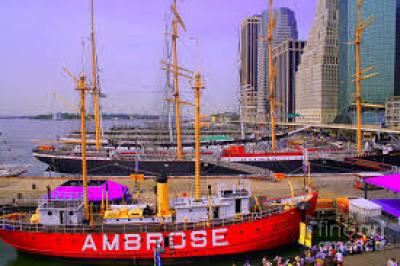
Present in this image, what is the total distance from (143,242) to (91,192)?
744 cm

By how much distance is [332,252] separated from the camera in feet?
60.0

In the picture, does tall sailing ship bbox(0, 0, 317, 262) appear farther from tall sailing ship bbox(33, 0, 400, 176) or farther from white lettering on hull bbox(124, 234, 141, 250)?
tall sailing ship bbox(33, 0, 400, 176)

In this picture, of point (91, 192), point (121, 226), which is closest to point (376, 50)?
point (91, 192)

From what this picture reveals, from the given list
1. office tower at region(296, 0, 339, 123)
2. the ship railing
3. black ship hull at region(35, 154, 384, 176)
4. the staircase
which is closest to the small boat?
black ship hull at region(35, 154, 384, 176)

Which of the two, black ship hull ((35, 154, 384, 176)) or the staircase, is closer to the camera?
the staircase

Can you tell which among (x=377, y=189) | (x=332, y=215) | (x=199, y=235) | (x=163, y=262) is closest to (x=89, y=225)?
(x=163, y=262)

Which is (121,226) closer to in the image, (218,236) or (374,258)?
(218,236)

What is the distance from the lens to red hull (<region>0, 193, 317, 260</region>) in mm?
19969

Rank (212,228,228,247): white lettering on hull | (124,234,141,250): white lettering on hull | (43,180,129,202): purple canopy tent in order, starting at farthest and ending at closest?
(43,180,129,202): purple canopy tent, (212,228,228,247): white lettering on hull, (124,234,141,250): white lettering on hull

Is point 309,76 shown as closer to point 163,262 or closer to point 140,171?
point 140,171

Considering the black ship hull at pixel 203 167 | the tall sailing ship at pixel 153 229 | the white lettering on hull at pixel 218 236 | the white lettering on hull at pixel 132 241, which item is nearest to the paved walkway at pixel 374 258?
the tall sailing ship at pixel 153 229

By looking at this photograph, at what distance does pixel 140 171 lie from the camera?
46281 millimetres

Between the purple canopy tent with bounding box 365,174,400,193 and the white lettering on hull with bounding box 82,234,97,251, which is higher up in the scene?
the purple canopy tent with bounding box 365,174,400,193

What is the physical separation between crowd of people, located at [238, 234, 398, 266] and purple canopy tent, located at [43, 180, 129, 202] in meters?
10.6
